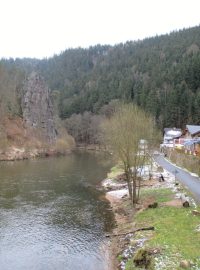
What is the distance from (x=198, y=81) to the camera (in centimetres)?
14900

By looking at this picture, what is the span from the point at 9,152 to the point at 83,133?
56244 mm

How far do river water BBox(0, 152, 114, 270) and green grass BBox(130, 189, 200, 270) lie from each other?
3.71 metres

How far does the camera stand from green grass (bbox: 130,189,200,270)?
22.4 m

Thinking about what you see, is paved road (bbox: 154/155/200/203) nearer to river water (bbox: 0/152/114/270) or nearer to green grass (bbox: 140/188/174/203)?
green grass (bbox: 140/188/174/203)

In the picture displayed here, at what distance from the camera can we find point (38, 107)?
134 metres

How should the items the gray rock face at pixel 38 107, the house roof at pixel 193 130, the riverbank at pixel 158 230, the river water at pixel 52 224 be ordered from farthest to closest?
the gray rock face at pixel 38 107 → the house roof at pixel 193 130 → the river water at pixel 52 224 → the riverbank at pixel 158 230

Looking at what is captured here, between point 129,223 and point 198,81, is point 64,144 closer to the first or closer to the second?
point 198,81

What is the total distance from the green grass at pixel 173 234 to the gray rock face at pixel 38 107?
94266 millimetres

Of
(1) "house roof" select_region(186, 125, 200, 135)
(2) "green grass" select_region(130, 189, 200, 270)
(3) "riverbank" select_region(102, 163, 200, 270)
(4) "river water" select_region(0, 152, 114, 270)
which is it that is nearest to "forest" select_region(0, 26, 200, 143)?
(1) "house roof" select_region(186, 125, 200, 135)

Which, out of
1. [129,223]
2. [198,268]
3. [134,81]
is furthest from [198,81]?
[198,268]

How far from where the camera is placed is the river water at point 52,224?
87.6 ft

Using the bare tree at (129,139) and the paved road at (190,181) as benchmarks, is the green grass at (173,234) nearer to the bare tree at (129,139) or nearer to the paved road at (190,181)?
the paved road at (190,181)

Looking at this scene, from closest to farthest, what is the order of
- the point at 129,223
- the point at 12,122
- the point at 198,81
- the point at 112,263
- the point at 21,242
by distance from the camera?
the point at 112,263 < the point at 21,242 < the point at 129,223 < the point at 12,122 < the point at 198,81

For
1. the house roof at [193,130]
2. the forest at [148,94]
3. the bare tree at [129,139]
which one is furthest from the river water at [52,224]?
the forest at [148,94]
